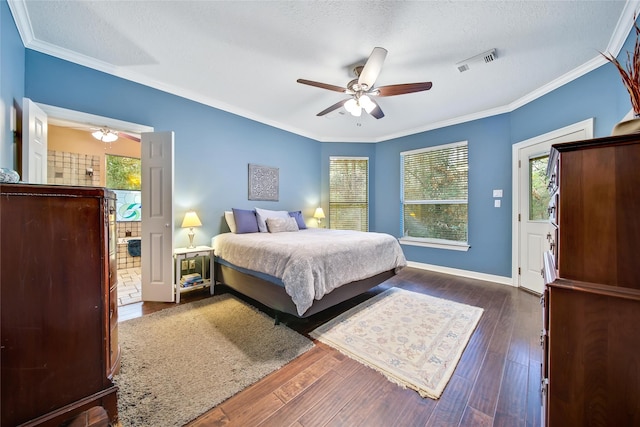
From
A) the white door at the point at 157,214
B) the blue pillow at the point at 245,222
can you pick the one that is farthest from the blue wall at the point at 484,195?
the white door at the point at 157,214

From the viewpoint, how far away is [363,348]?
1.85 m

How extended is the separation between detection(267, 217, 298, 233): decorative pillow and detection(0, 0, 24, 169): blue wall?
8.34ft

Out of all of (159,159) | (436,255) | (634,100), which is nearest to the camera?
(634,100)

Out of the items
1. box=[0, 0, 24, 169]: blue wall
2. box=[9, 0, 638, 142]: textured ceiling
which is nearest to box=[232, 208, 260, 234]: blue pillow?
box=[9, 0, 638, 142]: textured ceiling

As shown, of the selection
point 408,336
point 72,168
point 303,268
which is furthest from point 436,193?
point 72,168

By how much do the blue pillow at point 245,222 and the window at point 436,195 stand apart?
3.02 m

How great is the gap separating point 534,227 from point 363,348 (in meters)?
3.07

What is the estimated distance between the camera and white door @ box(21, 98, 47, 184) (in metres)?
2.04

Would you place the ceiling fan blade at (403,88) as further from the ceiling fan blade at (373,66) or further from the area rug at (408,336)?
the area rug at (408,336)

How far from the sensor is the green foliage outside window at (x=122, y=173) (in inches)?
192

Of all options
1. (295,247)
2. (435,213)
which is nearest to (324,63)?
(295,247)

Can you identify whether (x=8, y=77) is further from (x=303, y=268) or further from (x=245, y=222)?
(x=303, y=268)

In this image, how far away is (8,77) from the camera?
72.8 inches

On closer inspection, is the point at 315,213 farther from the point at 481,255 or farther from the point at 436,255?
the point at 481,255
